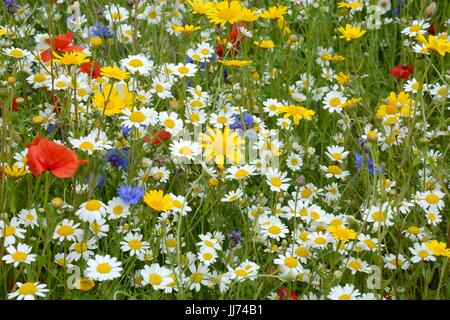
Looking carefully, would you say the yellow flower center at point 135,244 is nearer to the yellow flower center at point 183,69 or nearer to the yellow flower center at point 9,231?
the yellow flower center at point 9,231

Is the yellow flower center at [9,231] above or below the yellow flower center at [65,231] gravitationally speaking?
below

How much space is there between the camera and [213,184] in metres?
1.94

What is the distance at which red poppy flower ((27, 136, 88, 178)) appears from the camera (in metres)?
1.64

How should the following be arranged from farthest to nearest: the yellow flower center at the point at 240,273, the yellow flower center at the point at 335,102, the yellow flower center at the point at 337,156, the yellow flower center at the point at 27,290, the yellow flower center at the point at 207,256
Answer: the yellow flower center at the point at 335,102 < the yellow flower center at the point at 337,156 < the yellow flower center at the point at 207,256 < the yellow flower center at the point at 240,273 < the yellow flower center at the point at 27,290

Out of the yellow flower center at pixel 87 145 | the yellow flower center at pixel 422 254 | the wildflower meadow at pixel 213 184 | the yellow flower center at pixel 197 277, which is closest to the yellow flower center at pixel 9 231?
the wildflower meadow at pixel 213 184

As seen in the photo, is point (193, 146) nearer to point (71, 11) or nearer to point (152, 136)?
point (152, 136)

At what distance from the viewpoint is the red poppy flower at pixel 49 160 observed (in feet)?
5.39

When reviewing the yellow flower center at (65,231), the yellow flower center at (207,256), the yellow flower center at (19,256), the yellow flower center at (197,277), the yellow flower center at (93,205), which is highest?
the yellow flower center at (93,205)

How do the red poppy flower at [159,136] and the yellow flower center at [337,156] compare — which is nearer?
the red poppy flower at [159,136]

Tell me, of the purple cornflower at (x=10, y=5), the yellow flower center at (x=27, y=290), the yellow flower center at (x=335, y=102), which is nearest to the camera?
the yellow flower center at (x=27, y=290)

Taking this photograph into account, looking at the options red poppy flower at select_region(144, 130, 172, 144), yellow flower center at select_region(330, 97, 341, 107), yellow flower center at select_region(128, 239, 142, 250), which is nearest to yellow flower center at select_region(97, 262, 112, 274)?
yellow flower center at select_region(128, 239, 142, 250)

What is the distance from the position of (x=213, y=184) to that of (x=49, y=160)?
0.44 m
